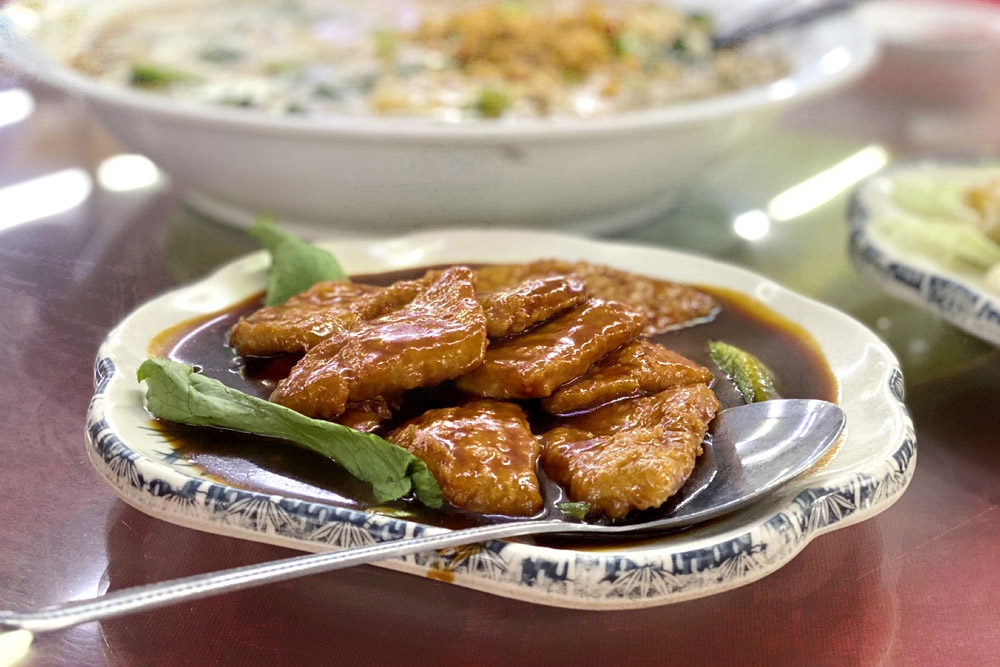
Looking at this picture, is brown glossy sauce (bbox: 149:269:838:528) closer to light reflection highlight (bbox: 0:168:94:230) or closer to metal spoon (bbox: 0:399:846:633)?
metal spoon (bbox: 0:399:846:633)

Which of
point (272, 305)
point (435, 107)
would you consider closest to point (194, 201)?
point (435, 107)

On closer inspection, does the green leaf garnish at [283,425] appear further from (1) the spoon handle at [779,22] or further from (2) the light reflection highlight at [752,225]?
(1) the spoon handle at [779,22]

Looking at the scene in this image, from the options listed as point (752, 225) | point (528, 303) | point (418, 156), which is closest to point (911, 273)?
point (752, 225)

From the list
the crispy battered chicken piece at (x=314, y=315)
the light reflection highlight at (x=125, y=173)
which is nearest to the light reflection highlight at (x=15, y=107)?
the light reflection highlight at (x=125, y=173)

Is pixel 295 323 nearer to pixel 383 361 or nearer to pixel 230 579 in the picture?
pixel 383 361

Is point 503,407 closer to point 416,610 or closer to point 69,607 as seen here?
point 416,610
